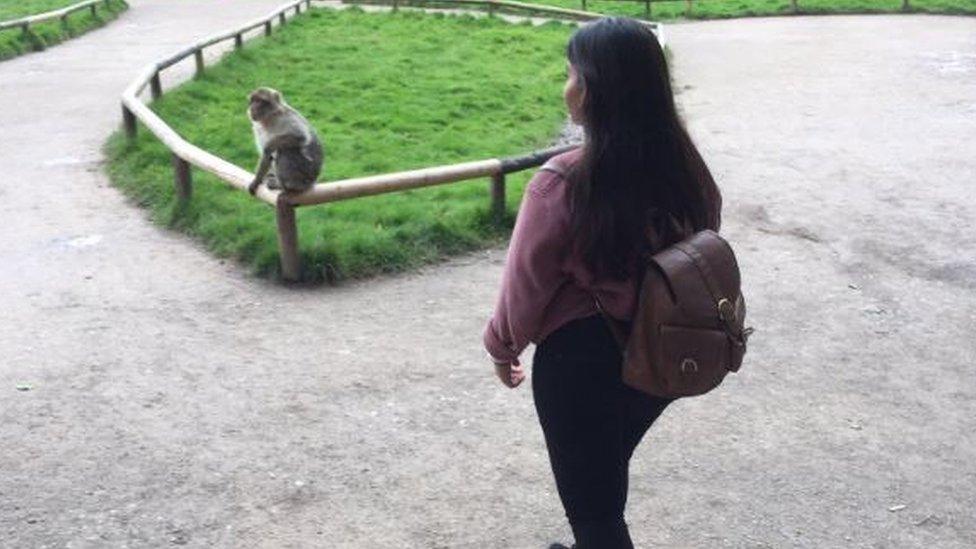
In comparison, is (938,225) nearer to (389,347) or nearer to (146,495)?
(389,347)

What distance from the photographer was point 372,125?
1202 centimetres

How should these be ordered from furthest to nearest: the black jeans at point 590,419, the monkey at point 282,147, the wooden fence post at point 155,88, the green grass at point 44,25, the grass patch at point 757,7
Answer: the grass patch at point 757,7 < the green grass at point 44,25 < the wooden fence post at point 155,88 < the monkey at point 282,147 < the black jeans at point 590,419

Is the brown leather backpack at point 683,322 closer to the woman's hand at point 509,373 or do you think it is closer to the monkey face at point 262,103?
the woman's hand at point 509,373

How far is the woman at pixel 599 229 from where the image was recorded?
9.20 ft

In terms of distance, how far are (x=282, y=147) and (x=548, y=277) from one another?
4.45 m

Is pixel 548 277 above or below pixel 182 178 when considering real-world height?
above

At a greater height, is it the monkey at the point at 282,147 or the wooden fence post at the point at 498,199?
the monkey at the point at 282,147

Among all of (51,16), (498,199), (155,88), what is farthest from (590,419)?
(51,16)

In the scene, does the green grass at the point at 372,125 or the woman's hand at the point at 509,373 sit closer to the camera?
the woman's hand at the point at 509,373

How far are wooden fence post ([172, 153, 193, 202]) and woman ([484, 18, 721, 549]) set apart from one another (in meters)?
6.11

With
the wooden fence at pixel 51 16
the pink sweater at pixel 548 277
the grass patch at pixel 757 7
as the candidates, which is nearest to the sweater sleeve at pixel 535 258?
the pink sweater at pixel 548 277

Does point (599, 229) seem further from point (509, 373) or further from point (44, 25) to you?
point (44, 25)

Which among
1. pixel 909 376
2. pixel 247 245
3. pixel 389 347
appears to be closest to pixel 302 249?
pixel 247 245

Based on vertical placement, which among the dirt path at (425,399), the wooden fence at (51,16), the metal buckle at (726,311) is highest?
the metal buckle at (726,311)
